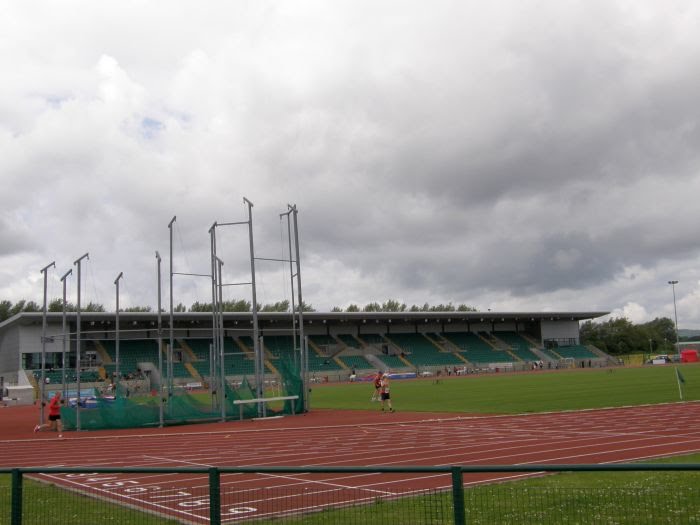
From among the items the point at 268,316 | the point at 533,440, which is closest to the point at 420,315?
the point at 268,316

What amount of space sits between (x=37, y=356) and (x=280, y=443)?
58.3 metres

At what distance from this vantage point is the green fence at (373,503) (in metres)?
6.33

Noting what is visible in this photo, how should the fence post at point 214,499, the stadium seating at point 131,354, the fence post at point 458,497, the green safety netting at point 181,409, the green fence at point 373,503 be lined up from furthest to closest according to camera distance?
the stadium seating at point 131,354 → the green safety netting at point 181,409 → the fence post at point 214,499 → the green fence at point 373,503 → the fence post at point 458,497

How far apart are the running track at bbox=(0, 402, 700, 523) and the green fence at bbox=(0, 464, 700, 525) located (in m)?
0.06

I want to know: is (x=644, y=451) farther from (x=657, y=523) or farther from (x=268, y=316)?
(x=268, y=316)

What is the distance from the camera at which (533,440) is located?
17.7 m

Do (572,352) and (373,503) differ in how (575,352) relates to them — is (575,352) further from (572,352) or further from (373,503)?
(373,503)

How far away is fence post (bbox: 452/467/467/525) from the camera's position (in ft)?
18.7

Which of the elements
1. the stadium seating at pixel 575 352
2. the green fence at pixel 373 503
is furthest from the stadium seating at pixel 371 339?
the green fence at pixel 373 503

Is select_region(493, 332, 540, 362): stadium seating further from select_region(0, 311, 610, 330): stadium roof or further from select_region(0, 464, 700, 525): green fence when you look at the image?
select_region(0, 464, 700, 525): green fence

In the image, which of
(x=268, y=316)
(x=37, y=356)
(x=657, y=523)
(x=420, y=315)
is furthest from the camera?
(x=420, y=315)

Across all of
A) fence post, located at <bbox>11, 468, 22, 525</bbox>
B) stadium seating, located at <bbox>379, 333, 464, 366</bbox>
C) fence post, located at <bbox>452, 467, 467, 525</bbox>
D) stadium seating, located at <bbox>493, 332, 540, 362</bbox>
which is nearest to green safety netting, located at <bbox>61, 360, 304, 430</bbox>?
fence post, located at <bbox>11, 468, 22, 525</bbox>

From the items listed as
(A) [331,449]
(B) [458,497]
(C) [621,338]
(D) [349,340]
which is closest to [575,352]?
(D) [349,340]

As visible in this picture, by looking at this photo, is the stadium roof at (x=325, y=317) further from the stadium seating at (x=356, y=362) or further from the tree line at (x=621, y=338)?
the tree line at (x=621, y=338)
